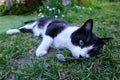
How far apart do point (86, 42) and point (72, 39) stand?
239mm

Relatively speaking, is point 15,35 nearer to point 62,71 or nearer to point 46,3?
point 62,71

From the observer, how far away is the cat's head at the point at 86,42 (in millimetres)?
2668

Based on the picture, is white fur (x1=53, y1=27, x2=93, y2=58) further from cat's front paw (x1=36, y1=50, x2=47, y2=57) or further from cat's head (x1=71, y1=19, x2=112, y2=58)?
cat's front paw (x1=36, y1=50, x2=47, y2=57)

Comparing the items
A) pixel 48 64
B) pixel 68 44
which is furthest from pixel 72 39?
pixel 48 64

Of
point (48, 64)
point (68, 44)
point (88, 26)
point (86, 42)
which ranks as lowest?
point (48, 64)

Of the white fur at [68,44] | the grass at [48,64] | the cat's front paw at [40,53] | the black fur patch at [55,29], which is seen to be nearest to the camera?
the grass at [48,64]

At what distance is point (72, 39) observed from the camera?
288 cm

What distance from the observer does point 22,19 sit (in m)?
5.18

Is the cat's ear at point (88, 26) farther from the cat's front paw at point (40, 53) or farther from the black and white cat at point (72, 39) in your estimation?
the cat's front paw at point (40, 53)

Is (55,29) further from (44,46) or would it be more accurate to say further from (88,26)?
(88,26)

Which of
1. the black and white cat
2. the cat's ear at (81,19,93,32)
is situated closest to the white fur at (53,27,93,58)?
the black and white cat

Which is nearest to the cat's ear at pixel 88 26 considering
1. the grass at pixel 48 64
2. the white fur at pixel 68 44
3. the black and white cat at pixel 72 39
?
the black and white cat at pixel 72 39

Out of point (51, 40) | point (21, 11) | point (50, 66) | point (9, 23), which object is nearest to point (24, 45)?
point (51, 40)

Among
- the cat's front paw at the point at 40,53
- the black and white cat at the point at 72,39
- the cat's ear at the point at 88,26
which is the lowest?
the cat's front paw at the point at 40,53
